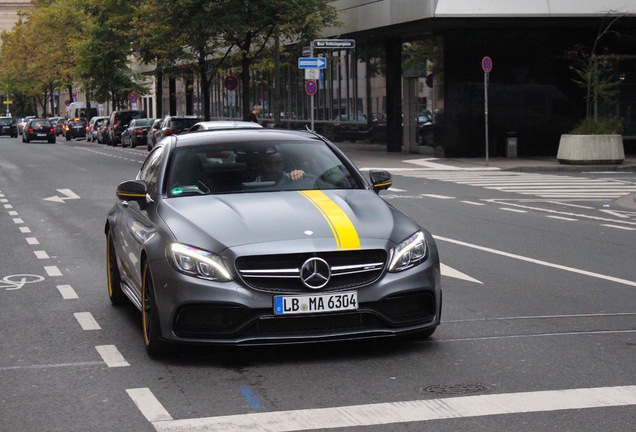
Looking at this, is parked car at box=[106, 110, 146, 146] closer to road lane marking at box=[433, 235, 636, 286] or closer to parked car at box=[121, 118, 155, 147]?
parked car at box=[121, 118, 155, 147]

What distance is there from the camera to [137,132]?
193 feet

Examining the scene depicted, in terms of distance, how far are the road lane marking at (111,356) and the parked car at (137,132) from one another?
51.6 m

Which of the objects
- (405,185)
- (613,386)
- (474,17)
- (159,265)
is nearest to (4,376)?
(159,265)

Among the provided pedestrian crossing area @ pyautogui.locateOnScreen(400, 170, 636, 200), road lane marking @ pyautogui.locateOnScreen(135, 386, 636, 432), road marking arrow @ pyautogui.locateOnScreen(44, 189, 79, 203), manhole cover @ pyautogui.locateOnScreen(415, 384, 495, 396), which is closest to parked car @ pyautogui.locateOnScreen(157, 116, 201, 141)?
pedestrian crossing area @ pyautogui.locateOnScreen(400, 170, 636, 200)

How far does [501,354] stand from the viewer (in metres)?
7.54

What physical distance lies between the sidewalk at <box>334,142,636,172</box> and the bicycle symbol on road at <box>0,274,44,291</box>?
2256 cm

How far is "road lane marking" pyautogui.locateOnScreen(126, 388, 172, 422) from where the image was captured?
19.9 feet

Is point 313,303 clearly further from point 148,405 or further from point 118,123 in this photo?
point 118,123

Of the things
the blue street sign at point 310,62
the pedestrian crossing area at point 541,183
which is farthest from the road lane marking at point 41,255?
the blue street sign at point 310,62

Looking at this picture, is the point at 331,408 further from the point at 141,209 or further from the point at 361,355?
the point at 141,209

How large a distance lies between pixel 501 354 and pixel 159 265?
221 cm

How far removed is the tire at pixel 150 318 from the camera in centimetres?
743

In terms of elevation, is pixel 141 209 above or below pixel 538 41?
below

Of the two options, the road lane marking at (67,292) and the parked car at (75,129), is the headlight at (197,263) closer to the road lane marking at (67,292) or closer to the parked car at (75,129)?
the road lane marking at (67,292)
